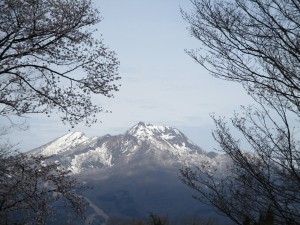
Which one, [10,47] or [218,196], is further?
[10,47]

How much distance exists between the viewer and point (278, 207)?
22.1 ft

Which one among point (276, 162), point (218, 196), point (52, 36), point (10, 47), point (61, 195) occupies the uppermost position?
point (52, 36)

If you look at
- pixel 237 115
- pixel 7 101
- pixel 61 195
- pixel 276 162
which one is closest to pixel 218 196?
pixel 276 162

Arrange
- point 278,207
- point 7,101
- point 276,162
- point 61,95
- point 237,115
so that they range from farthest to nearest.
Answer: point 61,95, point 7,101, point 237,115, point 276,162, point 278,207

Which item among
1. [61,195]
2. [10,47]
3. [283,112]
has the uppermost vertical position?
[10,47]

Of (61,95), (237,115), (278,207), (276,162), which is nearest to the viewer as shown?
(278,207)

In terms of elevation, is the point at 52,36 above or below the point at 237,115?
above

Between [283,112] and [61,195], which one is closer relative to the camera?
[283,112]

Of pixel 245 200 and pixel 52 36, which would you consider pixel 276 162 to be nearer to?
pixel 245 200

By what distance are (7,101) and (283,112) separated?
814 centimetres

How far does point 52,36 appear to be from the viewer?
1129 centimetres

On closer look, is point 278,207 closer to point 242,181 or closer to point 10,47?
point 242,181

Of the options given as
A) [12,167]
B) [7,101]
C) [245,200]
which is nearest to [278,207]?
[245,200]

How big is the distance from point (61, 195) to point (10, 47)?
488cm
